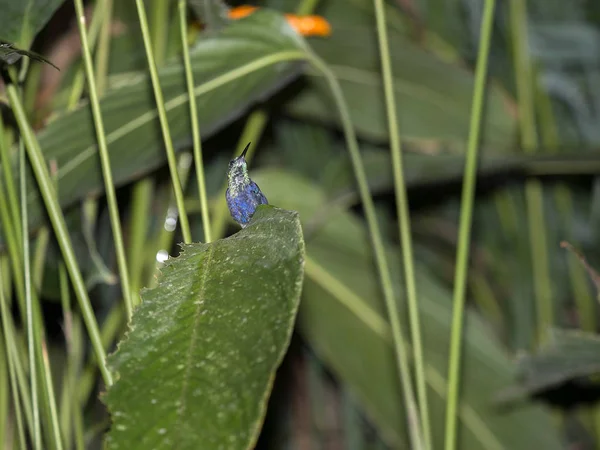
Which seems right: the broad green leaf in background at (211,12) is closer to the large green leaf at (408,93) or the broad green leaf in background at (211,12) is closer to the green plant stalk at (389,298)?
the green plant stalk at (389,298)

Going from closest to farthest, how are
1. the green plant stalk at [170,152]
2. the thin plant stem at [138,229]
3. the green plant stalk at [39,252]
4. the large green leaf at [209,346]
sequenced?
the large green leaf at [209,346], the green plant stalk at [170,152], the green plant stalk at [39,252], the thin plant stem at [138,229]

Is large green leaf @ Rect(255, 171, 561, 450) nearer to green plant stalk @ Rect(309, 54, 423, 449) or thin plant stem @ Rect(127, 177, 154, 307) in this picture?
thin plant stem @ Rect(127, 177, 154, 307)

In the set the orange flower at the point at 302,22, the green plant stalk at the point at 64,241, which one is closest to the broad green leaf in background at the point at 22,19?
the green plant stalk at the point at 64,241

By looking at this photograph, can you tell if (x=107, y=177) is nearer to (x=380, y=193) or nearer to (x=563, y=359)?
(x=563, y=359)

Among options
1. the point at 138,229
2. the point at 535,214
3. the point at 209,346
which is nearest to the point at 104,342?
the point at 138,229

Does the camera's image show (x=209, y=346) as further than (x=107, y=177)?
No

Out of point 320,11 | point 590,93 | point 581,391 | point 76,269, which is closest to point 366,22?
point 320,11
